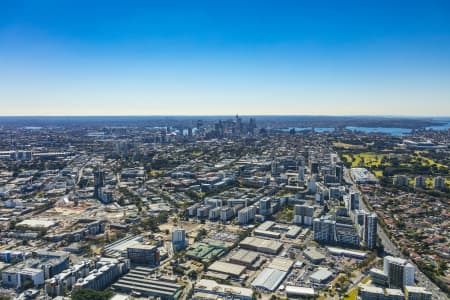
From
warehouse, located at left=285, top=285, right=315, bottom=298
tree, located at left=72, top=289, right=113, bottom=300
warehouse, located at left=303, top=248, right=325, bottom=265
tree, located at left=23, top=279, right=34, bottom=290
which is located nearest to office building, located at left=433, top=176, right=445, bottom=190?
warehouse, located at left=303, top=248, right=325, bottom=265

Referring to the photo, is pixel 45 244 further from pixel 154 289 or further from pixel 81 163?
pixel 81 163

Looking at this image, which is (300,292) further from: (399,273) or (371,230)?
(371,230)

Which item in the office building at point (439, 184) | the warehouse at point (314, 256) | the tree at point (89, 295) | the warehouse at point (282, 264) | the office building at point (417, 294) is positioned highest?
the office building at point (439, 184)

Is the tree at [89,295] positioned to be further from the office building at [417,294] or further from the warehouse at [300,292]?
the office building at [417,294]

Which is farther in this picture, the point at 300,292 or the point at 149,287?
the point at 149,287

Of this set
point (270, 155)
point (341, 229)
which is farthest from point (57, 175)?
point (341, 229)

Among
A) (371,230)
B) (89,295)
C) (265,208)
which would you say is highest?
(371,230)

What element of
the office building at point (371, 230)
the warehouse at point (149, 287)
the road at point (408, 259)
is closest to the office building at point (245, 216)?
the office building at point (371, 230)

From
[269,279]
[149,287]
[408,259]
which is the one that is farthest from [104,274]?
[408,259]

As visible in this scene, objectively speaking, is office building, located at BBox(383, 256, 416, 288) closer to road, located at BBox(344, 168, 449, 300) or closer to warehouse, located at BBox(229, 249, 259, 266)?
road, located at BBox(344, 168, 449, 300)

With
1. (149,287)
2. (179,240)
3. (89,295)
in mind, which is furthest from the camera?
(179,240)

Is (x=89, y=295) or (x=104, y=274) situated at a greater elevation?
(x=104, y=274)
